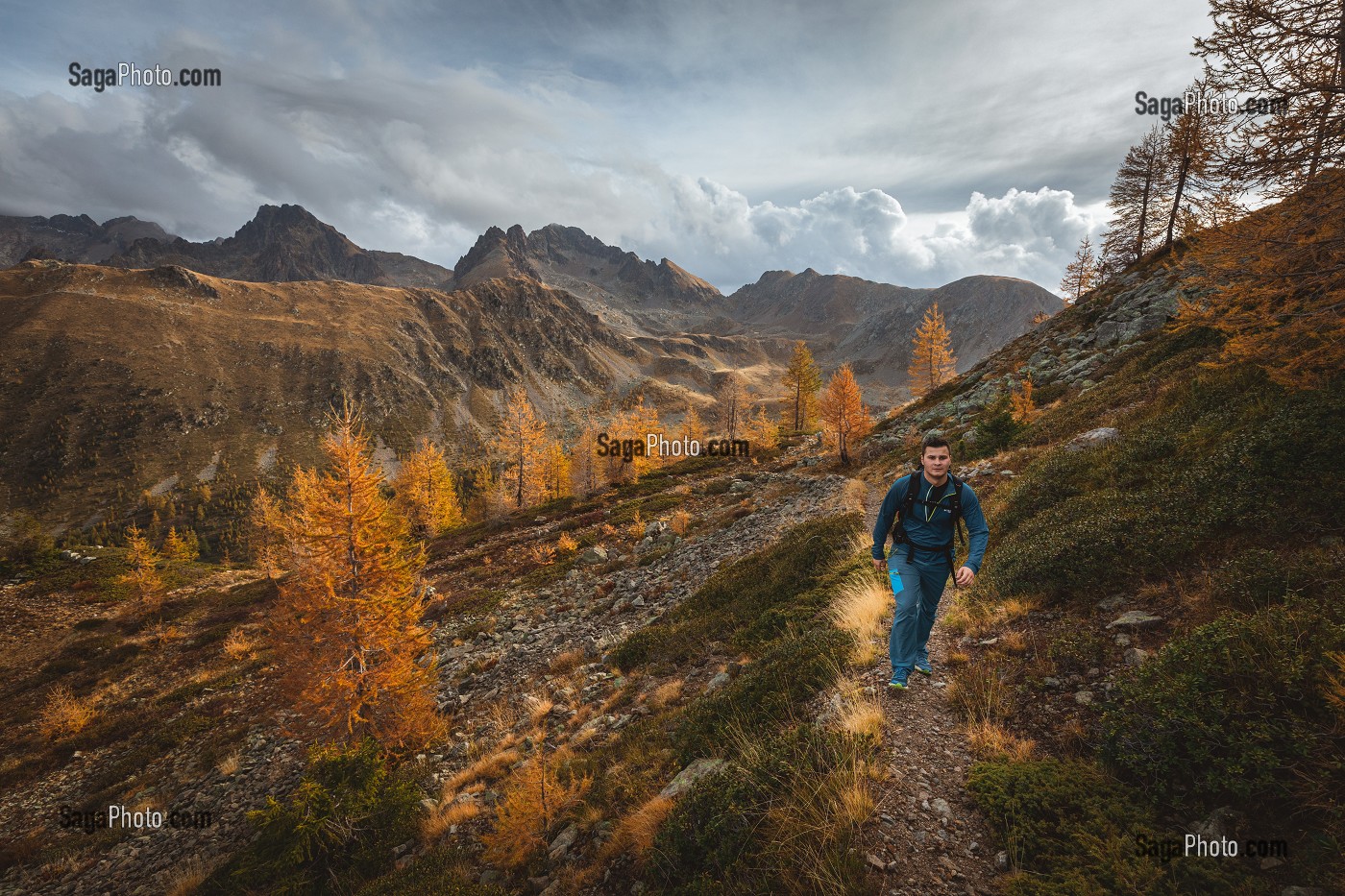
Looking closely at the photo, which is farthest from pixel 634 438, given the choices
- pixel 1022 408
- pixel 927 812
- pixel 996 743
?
pixel 927 812

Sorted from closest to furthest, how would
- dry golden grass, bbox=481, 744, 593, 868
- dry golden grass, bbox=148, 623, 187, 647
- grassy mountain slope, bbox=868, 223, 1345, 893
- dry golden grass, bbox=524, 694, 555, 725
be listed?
grassy mountain slope, bbox=868, 223, 1345, 893 → dry golden grass, bbox=481, 744, 593, 868 → dry golden grass, bbox=524, 694, 555, 725 → dry golden grass, bbox=148, 623, 187, 647

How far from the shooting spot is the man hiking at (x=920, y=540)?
6426 mm

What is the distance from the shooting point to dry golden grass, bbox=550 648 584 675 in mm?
15008

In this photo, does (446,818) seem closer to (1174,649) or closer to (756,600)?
(756,600)

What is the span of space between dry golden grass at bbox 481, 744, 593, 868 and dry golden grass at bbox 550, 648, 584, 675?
21.6 feet

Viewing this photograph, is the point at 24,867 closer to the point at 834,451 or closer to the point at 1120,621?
the point at 1120,621

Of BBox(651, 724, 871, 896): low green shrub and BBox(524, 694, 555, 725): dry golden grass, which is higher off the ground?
BBox(651, 724, 871, 896): low green shrub

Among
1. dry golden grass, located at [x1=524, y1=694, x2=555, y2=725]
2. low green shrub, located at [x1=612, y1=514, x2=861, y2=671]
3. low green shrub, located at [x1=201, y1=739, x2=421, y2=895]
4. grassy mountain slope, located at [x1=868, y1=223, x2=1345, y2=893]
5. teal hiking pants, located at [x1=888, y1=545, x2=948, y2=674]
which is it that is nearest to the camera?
grassy mountain slope, located at [x1=868, y1=223, x2=1345, y2=893]

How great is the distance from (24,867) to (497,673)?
1459 centimetres

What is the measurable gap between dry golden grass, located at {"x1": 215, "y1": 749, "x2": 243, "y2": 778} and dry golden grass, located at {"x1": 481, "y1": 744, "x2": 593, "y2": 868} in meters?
15.0

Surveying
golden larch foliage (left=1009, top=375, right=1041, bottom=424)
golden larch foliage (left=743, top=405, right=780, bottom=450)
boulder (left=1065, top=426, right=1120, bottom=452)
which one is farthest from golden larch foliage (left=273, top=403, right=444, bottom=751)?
golden larch foliage (left=743, top=405, right=780, bottom=450)

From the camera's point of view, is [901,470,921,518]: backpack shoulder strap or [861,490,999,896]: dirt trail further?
[901,470,921,518]: backpack shoulder strap

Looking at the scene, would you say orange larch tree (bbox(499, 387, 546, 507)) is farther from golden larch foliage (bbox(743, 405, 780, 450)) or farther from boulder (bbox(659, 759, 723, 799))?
boulder (bbox(659, 759, 723, 799))

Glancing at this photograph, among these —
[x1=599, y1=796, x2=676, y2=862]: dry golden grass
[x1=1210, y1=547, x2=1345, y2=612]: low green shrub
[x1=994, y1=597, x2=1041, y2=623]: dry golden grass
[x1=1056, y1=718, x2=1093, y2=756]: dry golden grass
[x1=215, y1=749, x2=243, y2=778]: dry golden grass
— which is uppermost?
[x1=1210, y1=547, x2=1345, y2=612]: low green shrub
